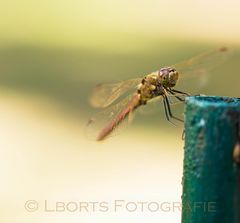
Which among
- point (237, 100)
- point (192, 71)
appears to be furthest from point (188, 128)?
point (192, 71)

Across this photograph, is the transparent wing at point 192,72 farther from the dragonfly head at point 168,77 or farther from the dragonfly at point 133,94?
the dragonfly head at point 168,77

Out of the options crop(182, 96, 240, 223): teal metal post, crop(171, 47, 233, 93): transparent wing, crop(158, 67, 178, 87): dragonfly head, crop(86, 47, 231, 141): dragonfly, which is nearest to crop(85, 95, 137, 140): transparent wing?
crop(86, 47, 231, 141): dragonfly

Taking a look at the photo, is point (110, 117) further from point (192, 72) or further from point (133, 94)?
point (192, 72)

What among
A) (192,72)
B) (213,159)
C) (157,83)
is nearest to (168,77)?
(157,83)

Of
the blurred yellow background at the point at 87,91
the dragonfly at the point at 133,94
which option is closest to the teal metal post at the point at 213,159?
the dragonfly at the point at 133,94

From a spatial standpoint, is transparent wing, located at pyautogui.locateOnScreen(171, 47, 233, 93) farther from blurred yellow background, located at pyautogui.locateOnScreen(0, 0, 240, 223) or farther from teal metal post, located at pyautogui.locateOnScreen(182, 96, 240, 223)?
teal metal post, located at pyautogui.locateOnScreen(182, 96, 240, 223)

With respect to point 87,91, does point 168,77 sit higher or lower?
lower

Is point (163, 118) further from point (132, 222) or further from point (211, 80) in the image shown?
point (132, 222)
